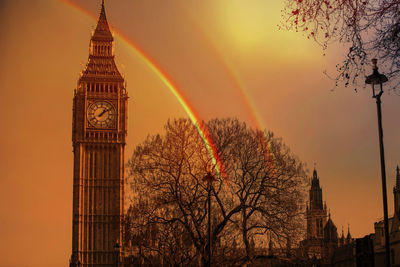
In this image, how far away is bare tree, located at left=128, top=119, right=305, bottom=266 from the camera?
44.3 meters

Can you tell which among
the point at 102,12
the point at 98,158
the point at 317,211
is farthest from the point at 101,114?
the point at 317,211

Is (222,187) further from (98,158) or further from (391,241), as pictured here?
(98,158)

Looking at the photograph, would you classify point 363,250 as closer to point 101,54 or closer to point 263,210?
point 263,210

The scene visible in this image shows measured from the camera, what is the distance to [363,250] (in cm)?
2445

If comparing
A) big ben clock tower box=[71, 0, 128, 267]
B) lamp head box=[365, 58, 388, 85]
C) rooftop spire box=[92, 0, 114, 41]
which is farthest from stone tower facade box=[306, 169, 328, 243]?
lamp head box=[365, 58, 388, 85]

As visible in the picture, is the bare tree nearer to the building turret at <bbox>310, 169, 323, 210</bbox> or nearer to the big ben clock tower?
the big ben clock tower

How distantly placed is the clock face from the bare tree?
66.6m

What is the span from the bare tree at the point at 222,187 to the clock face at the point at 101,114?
6660 cm

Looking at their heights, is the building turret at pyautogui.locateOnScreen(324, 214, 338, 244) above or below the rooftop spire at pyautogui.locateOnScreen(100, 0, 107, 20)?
below

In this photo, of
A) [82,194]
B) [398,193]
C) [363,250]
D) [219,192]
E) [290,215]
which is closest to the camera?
[363,250]

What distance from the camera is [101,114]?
380ft

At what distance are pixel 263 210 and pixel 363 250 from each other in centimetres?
1977

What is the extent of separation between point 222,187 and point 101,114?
70.4 m

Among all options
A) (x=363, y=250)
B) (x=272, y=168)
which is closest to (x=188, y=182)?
(x=272, y=168)
